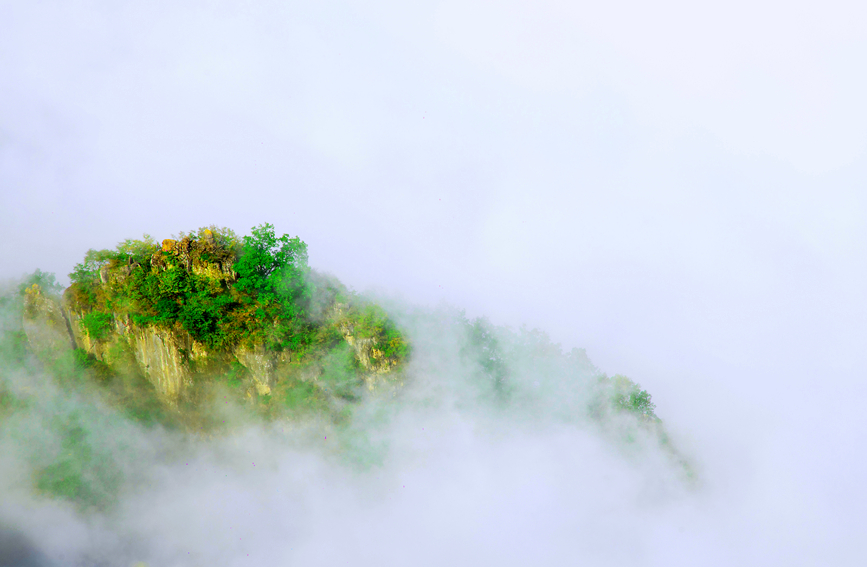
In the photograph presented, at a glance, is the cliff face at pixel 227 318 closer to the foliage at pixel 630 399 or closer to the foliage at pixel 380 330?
the foliage at pixel 380 330

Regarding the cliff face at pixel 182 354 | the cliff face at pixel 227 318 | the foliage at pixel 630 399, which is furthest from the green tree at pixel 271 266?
the foliage at pixel 630 399

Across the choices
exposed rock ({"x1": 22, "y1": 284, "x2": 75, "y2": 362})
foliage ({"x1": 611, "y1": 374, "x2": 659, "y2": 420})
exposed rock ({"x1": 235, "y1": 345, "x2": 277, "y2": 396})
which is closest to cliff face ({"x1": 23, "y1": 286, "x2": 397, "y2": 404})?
exposed rock ({"x1": 235, "y1": 345, "x2": 277, "y2": 396})

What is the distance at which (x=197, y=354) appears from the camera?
24422 millimetres

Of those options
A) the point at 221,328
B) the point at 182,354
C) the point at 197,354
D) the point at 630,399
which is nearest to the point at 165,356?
the point at 182,354

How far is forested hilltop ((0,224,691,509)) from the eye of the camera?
77.5 feet

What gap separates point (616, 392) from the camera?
33.2 meters

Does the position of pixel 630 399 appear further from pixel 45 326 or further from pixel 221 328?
pixel 45 326

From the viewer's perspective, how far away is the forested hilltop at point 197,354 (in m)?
23.6

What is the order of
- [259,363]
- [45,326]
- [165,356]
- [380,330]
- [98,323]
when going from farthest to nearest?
1. [45,326]
2. [380,330]
3. [98,323]
4. [259,363]
5. [165,356]

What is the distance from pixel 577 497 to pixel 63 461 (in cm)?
3072

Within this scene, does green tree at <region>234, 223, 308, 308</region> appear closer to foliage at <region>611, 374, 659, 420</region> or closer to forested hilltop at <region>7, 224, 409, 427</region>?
forested hilltop at <region>7, 224, 409, 427</region>

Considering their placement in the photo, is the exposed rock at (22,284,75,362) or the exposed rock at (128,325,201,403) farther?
the exposed rock at (22,284,75,362)

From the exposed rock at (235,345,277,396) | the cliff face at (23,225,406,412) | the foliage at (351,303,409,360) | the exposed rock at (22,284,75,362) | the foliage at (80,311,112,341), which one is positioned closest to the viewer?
the cliff face at (23,225,406,412)

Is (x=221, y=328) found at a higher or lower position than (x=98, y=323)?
higher
